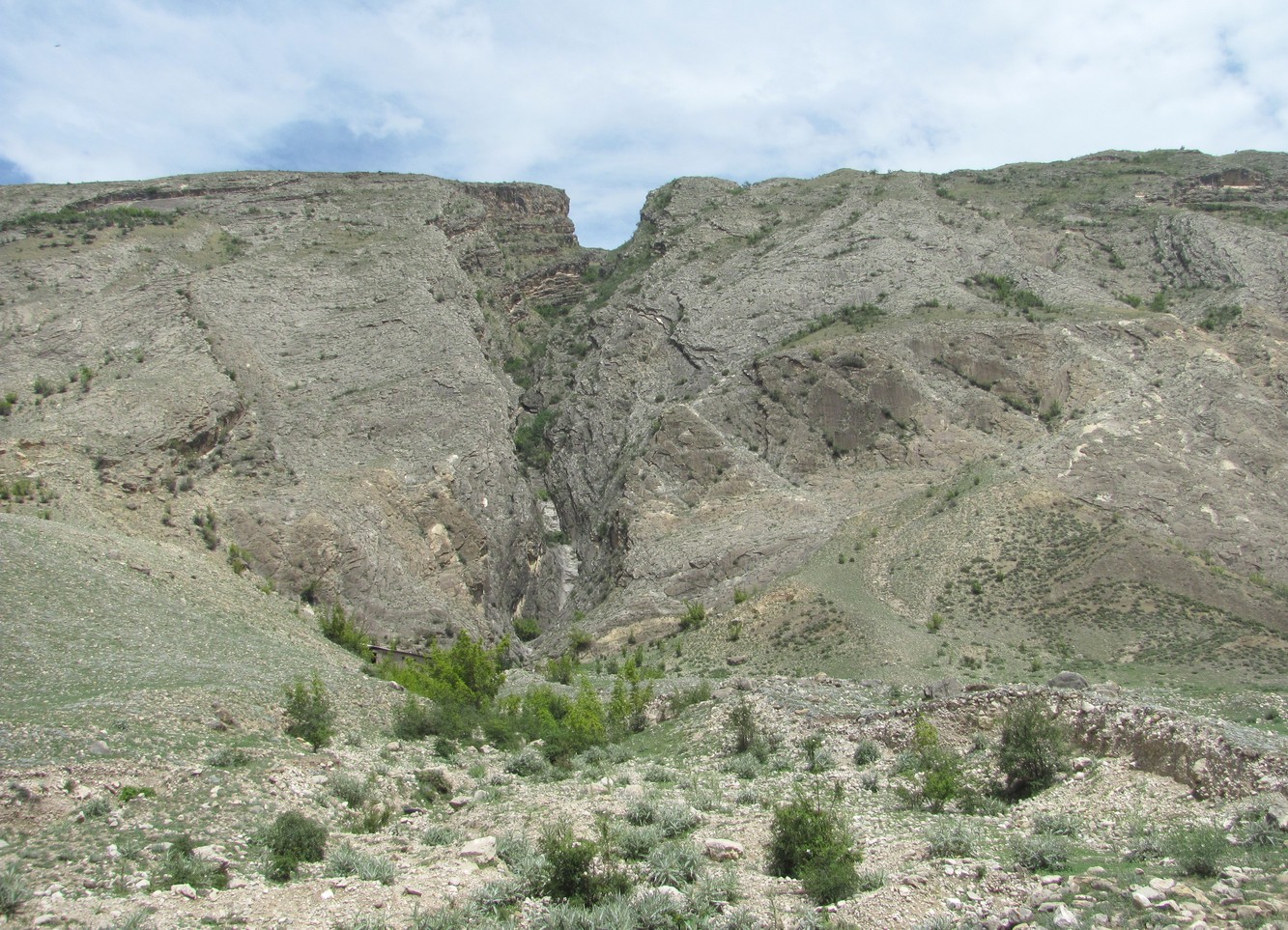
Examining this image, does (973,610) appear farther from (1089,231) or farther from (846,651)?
(1089,231)

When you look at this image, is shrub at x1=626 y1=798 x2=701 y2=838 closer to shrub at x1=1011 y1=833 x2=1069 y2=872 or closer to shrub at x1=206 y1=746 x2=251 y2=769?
shrub at x1=1011 y1=833 x2=1069 y2=872

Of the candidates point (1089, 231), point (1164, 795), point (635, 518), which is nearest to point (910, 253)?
point (1089, 231)

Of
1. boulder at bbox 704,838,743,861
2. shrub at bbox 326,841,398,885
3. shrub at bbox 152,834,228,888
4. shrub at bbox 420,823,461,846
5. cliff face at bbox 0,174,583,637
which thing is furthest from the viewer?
cliff face at bbox 0,174,583,637

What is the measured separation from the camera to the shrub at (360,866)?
1503 cm

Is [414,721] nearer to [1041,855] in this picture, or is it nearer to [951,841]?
[951,841]

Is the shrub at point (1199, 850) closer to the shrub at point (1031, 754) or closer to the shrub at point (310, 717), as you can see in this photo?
the shrub at point (1031, 754)

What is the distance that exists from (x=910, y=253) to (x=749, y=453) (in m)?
23.1

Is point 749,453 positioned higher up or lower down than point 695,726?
higher up

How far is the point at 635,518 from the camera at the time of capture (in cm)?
5609

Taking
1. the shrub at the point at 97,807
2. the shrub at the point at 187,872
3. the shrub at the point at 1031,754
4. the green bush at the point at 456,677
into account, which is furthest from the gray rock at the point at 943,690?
the shrub at the point at 97,807

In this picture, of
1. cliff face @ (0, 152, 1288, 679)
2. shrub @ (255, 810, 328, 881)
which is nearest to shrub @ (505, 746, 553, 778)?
shrub @ (255, 810, 328, 881)

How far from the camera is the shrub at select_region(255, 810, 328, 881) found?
49.8ft

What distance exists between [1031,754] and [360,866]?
11989mm

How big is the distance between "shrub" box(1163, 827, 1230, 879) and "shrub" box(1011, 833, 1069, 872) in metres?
1.35
